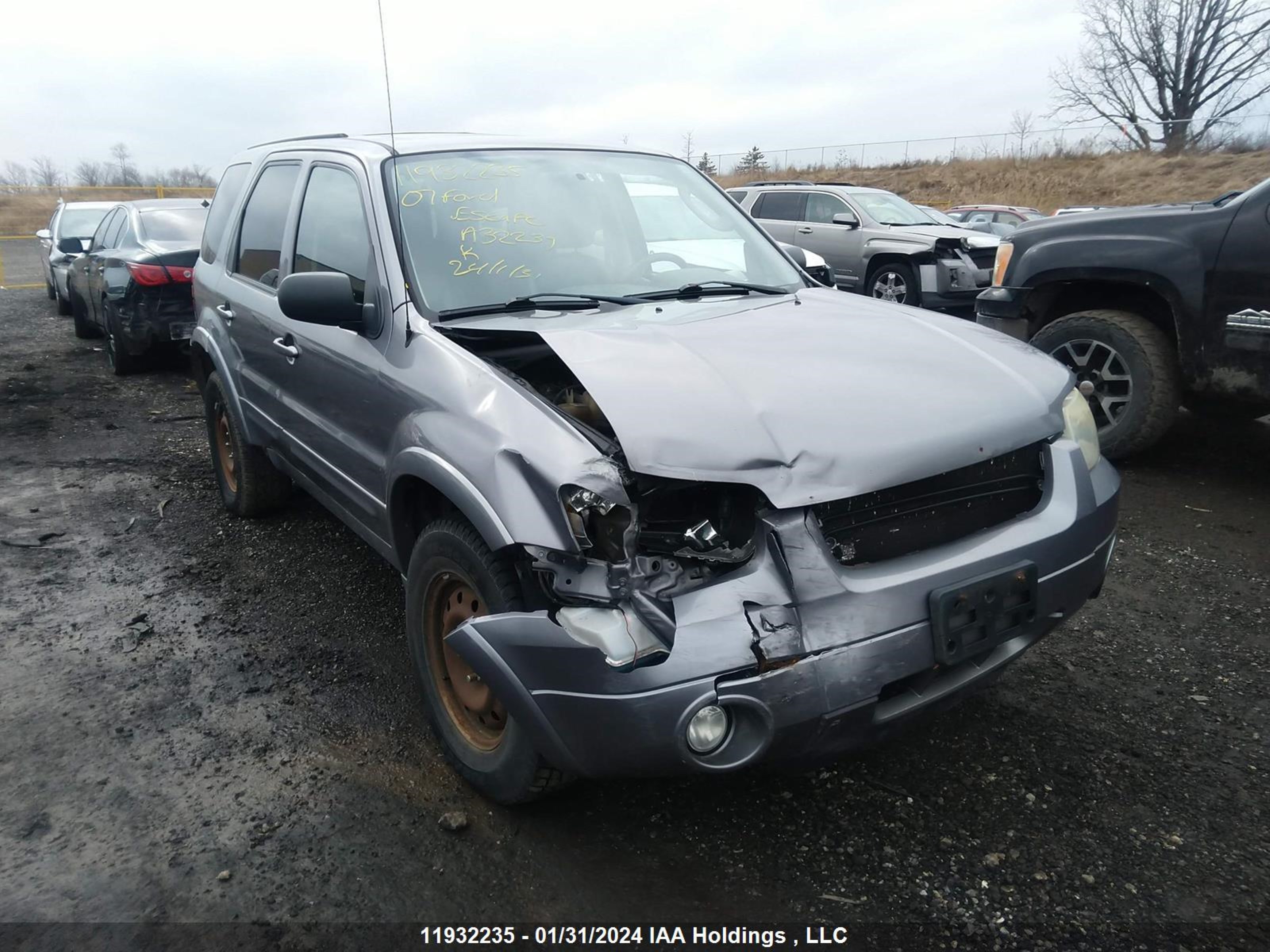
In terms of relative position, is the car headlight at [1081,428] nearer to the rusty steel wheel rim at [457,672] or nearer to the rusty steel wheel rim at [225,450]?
the rusty steel wheel rim at [457,672]

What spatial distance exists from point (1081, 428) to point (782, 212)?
1082 cm

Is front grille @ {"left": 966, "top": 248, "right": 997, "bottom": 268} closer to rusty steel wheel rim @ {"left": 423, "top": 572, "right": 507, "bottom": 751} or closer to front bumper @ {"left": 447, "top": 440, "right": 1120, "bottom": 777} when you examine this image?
front bumper @ {"left": 447, "top": 440, "right": 1120, "bottom": 777}

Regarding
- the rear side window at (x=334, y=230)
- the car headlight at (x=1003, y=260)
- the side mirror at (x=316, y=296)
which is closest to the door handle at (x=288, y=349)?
the rear side window at (x=334, y=230)

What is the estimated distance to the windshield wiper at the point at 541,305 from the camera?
2846 mm

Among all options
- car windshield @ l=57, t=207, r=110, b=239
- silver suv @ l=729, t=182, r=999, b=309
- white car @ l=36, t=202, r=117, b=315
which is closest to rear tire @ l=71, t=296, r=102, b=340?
white car @ l=36, t=202, r=117, b=315

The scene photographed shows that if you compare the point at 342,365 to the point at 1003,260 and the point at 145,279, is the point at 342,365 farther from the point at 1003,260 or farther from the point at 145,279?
the point at 145,279

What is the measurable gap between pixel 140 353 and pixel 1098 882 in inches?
350

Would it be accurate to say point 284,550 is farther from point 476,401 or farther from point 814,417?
point 814,417

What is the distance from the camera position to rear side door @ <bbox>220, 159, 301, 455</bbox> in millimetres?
3779

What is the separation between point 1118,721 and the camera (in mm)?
2873

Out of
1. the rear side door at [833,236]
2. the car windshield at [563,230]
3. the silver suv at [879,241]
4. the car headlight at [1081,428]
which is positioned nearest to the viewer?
the car headlight at [1081,428]

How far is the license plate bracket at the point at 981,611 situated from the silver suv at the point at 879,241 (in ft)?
27.6

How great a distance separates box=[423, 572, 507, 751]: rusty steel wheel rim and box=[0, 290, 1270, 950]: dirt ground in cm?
22

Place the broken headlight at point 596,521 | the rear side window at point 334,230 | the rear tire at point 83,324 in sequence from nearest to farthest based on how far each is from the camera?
the broken headlight at point 596,521 < the rear side window at point 334,230 < the rear tire at point 83,324
